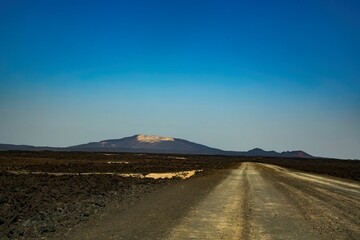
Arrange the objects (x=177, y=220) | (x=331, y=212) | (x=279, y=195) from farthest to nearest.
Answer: (x=279, y=195) → (x=331, y=212) → (x=177, y=220)

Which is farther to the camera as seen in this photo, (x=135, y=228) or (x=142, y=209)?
(x=142, y=209)

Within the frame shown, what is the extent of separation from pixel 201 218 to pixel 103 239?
430cm

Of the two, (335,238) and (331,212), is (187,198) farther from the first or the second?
(335,238)

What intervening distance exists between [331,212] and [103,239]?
383 inches

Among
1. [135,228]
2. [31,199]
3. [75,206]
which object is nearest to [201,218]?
[135,228]

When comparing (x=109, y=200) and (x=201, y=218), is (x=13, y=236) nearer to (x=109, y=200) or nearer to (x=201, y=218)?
(x=201, y=218)

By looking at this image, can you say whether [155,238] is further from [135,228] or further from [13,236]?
[13,236]

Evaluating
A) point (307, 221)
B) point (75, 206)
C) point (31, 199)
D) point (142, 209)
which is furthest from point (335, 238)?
point (31, 199)

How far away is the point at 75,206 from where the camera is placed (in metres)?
16.2

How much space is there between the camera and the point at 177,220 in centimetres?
1323

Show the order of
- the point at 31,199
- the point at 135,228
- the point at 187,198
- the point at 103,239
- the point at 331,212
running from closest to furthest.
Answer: the point at 103,239 < the point at 135,228 < the point at 331,212 < the point at 31,199 < the point at 187,198

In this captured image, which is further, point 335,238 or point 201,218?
point 201,218

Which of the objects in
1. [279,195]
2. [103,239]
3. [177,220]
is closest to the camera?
[103,239]

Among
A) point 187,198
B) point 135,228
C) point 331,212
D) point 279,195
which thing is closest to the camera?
point 135,228
